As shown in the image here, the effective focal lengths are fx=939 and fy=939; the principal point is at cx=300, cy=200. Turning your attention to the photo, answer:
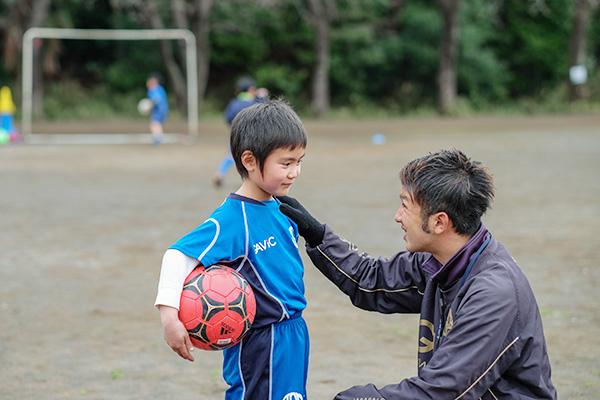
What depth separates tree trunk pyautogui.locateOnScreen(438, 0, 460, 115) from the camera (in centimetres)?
3278

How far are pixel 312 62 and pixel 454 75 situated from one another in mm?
5957

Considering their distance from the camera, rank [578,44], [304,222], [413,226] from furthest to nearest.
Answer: [578,44], [304,222], [413,226]

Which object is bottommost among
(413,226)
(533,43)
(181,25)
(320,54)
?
(413,226)

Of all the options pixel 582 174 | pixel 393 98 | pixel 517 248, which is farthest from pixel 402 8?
pixel 517 248

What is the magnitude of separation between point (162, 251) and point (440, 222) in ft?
20.1

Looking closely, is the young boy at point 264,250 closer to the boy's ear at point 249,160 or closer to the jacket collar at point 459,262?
the boy's ear at point 249,160

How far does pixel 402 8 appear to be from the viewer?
126ft

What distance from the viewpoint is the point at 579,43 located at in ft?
111

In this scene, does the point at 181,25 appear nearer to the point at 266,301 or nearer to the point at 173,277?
the point at 266,301

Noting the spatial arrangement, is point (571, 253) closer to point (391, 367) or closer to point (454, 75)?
point (391, 367)

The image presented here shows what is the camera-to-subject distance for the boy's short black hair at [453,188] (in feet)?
10.2

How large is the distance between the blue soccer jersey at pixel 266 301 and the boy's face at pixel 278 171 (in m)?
0.09

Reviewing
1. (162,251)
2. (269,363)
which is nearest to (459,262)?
(269,363)

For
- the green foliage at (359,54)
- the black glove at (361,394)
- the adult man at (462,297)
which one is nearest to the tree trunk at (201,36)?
the green foliage at (359,54)
